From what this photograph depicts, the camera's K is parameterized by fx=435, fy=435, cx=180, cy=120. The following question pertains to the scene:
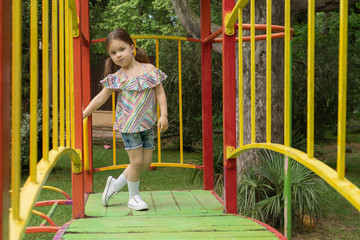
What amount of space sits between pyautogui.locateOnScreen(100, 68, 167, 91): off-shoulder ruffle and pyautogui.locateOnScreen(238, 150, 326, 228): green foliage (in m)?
1.51

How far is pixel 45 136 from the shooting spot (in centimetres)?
142

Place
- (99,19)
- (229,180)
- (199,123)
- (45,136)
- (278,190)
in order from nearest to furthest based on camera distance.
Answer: (45,136), (229,180), (278,190), (199,123), (99,19)

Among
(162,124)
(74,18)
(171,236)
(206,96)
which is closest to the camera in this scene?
(171,236)

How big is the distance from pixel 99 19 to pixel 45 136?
10.2 m

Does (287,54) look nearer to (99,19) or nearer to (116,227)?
(116,227)

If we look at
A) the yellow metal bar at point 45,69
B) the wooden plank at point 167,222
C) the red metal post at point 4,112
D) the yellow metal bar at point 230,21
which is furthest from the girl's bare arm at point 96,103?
the red metal post at point 4,112

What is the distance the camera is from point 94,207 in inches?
107

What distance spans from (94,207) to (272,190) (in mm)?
1917

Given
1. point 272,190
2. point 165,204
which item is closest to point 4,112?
point 165,204

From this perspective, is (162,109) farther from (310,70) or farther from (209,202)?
(310,70)

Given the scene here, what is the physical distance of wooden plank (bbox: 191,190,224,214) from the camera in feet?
8.45

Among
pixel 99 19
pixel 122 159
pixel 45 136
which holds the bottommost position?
pixel 122 159

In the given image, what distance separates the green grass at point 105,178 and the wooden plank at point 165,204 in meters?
1.55

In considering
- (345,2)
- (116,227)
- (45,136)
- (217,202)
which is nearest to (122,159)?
(217,202)
